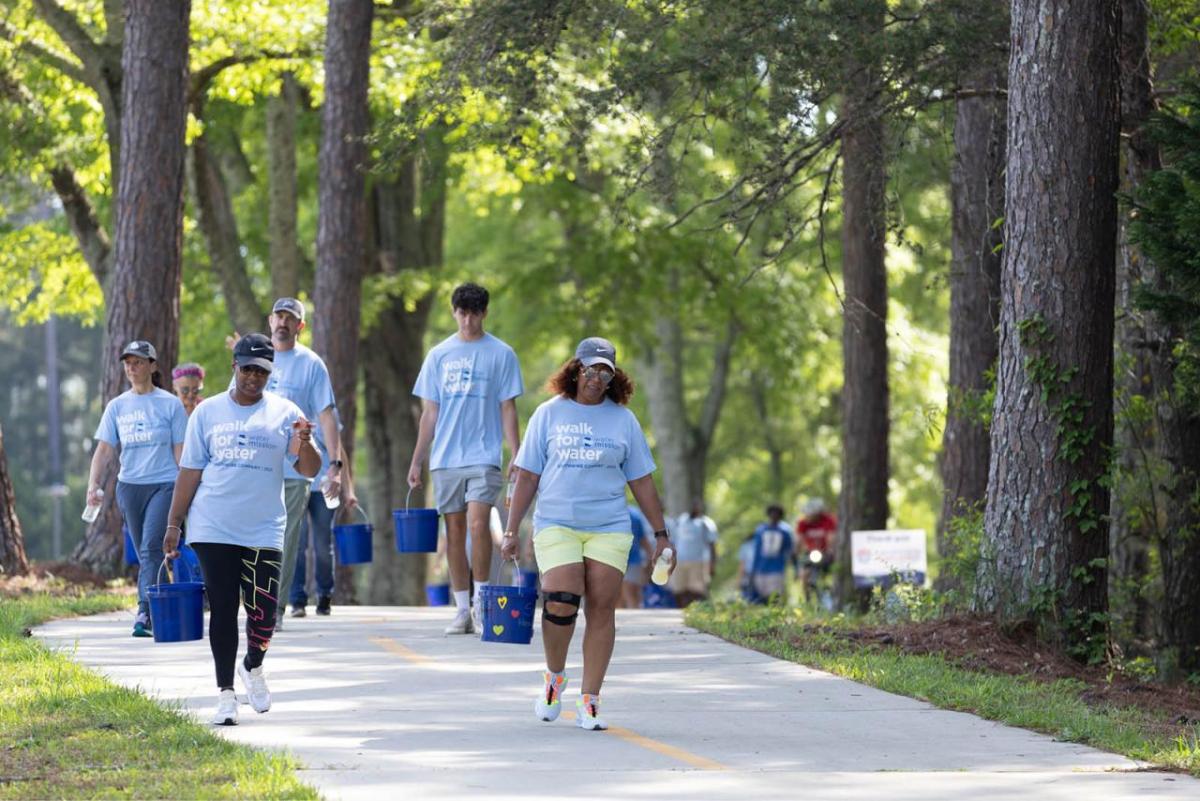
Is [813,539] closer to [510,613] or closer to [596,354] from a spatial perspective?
[510,613]

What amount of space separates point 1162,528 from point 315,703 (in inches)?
336

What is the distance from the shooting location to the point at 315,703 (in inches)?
415

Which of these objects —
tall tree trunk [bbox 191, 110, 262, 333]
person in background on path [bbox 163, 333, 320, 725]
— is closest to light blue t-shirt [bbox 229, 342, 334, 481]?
person in background on path [bbox 163, 333, 320, 725]

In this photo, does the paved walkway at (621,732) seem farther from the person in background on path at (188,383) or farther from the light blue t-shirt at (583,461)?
the person in background on path at (188,383)

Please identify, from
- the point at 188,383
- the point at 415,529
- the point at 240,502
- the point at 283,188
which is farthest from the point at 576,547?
the point at 283,188

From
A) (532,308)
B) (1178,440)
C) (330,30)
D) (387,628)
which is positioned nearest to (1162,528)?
(1178,440)

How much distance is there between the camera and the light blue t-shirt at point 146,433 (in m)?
13.3

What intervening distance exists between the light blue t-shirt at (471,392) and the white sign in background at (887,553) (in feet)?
25.4

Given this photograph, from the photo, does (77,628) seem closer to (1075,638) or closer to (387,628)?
(387,628)

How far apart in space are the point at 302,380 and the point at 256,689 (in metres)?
4.58

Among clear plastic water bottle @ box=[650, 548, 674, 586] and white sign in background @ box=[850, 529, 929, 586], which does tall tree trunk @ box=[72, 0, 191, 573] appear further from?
clear plastic water bottle @ box=[650, 548, 674, 586]

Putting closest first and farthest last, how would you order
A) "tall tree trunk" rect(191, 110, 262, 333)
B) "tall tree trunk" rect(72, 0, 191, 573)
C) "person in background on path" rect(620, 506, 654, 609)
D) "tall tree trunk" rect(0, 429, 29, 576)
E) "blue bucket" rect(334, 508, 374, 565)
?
"blue bucket" rect(334, 508, 374, 565) → "tall tree trunk" rect(0, 429, 29, 576) → "tall tree trunk" rect(72, 0, 191, 573) → "person in background on path" rect(620, 506, 654, 609) → "tall tree trunk" rect(191, 110, 262, 333)

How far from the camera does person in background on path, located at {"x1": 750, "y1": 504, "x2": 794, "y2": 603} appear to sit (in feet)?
96.6

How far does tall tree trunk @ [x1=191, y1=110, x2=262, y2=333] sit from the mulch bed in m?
17.0
